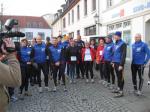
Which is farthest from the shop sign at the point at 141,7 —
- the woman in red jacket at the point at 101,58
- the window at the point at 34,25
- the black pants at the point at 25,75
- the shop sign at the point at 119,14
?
the window at the point at 34,25

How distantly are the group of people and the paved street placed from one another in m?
Result: 0.37

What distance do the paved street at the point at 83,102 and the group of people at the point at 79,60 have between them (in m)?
0.37

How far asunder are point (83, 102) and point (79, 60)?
468 centimetres

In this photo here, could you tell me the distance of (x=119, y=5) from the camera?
2028cm

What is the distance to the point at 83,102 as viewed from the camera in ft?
26.4

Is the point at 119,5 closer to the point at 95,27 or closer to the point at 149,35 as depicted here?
the point at 149,35

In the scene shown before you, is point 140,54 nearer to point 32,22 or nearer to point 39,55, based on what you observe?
point 39,55

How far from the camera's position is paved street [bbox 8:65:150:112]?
7312mm

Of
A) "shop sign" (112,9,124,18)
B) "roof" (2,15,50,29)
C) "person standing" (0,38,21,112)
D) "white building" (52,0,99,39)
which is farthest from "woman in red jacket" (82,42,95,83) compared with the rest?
A: "roof" (2,15,50,29)

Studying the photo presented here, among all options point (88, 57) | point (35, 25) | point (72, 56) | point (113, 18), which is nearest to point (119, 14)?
point (113, 18)

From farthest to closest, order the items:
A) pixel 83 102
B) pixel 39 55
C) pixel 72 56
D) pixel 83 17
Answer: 1. pixel 83 17
2. pixel 72 56
3. pixel 39 55
4. pixel 83 102

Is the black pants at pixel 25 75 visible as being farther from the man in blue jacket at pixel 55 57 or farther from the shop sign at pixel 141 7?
the shop sign at pixel 141 7

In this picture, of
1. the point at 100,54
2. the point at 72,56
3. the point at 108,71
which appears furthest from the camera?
the point at 72,56

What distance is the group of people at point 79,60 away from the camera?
8.87 meters
